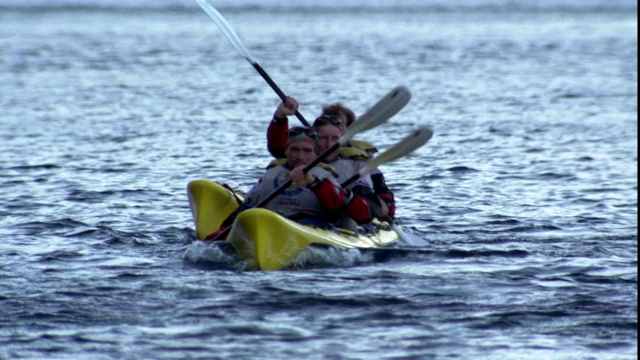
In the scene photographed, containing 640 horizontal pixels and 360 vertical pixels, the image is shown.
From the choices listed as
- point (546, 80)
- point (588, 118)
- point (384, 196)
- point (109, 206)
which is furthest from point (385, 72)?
point (384, 196)

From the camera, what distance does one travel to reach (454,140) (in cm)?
1761

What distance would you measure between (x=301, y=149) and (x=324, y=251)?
83 centimetres

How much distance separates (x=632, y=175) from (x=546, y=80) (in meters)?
12.7

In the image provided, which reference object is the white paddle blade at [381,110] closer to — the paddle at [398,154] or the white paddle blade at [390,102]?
the white paddle blade at [390,102]

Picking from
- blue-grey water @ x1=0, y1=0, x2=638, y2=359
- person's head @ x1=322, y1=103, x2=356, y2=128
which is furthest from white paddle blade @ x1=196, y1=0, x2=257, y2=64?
person's head @ x1=322, y1=103, x2=356, y2=128

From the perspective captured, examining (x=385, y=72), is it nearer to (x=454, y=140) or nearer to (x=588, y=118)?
(x=588, y=118)

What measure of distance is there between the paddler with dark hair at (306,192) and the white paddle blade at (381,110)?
378 millimetres

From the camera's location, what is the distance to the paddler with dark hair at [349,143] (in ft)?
33.4

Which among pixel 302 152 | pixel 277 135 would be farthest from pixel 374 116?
pixel 277 135

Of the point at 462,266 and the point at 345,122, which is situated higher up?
the point at 345,122

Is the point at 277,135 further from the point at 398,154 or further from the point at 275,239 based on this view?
the point at 275,239

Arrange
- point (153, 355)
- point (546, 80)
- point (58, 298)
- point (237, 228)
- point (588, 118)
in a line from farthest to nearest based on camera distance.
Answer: point (546, 80) < point (588, 118) < point (237, 228) < point (58, 298) < point (153, 355)

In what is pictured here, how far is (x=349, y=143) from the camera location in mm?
10477

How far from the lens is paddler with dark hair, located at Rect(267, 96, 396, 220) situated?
10.2 m
